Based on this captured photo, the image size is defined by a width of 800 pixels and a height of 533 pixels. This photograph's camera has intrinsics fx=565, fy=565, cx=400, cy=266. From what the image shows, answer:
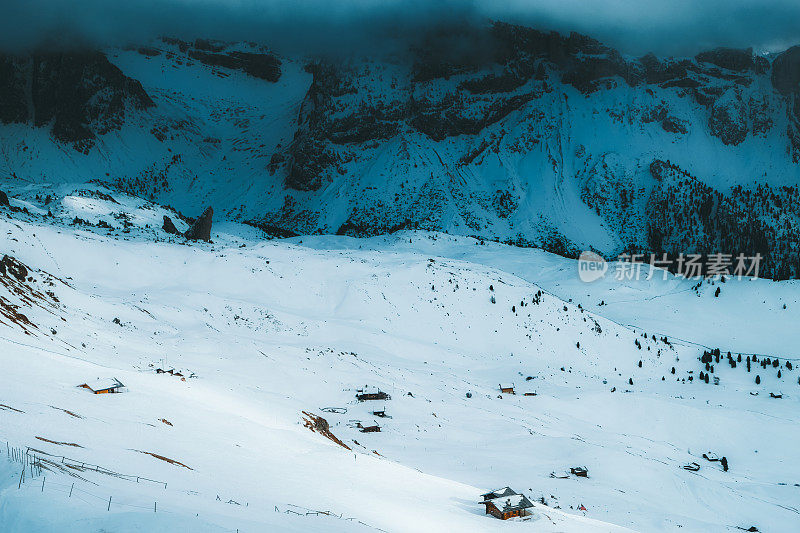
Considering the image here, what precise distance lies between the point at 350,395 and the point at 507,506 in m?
17.4

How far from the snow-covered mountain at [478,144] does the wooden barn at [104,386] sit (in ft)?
394

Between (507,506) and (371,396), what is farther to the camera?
(371,396)

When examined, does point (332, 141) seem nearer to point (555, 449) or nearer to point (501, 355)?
point (501, 355)

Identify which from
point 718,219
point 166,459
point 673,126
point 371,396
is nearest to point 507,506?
point 166,459

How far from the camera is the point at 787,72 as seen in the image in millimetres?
177625

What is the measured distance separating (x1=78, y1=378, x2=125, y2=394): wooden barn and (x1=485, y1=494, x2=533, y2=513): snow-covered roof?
11.6 metres

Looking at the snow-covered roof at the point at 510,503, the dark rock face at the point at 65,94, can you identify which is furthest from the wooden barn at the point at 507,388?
the dark rock face at the point at 65,94

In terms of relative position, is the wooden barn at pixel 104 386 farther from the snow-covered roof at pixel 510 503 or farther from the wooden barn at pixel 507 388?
the wooden barn at pixel 507 388

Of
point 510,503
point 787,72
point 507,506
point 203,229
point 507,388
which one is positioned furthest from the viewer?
point 787,72

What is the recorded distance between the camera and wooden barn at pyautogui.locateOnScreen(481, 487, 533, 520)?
53.0 ft

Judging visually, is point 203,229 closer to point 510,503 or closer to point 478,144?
point 510,503

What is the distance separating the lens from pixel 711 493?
1075 inches

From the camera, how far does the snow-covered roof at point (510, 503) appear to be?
16.4m

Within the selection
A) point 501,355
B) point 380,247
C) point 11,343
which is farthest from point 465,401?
point 380,247
